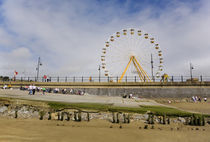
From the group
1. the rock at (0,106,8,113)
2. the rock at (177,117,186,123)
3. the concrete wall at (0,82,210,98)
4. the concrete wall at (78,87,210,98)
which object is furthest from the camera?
the concrete wall at (0,82,210,98)

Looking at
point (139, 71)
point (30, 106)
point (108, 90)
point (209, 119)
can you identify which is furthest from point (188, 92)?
point (30, 106)

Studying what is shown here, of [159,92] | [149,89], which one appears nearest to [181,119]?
[159,92]

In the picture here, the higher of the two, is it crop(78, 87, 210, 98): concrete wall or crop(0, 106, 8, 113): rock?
crop(0, 106, 8, 113): rock

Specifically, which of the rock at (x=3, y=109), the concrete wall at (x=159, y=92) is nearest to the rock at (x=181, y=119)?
the rock at (x=3, y=109)

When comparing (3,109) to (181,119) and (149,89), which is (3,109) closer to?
(181,119)

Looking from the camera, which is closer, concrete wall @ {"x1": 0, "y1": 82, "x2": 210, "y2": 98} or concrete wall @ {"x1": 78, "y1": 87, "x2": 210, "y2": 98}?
concrete wall @ {"x1": 78, "y1": 87, "x2": 210, "y2": 98}

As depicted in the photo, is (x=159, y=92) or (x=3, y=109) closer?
(x=3, y=109)

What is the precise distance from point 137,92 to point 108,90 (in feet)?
18.1

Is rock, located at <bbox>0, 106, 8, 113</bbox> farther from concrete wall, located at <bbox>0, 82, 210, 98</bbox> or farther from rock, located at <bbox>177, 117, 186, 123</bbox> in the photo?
concrete wall, located at <bbox>0, 82, 210, 98</bbox>

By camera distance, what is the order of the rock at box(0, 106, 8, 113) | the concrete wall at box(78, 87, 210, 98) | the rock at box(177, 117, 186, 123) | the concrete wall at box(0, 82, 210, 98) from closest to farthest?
the rock at box(177, 117, 186, 123)
the rock at box(0, 106, 8, 113)
the concrete wall at box(78, 87, 210, 98)
the concrete wall at box(0, 82, 210, 98)

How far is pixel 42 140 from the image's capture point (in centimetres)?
379

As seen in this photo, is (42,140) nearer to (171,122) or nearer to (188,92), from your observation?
(171,122)

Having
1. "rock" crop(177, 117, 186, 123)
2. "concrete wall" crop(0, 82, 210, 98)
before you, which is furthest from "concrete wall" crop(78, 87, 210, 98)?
"rock" crop(177, 117, 186, 123)

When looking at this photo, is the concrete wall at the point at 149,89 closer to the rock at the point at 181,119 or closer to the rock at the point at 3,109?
the rock at the point at 181,119
